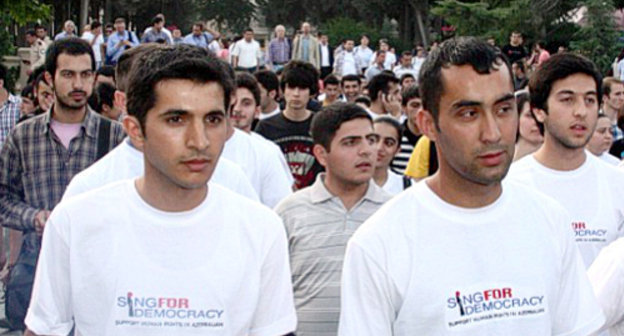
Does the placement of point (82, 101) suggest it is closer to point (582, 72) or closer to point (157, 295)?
point (582, 72)

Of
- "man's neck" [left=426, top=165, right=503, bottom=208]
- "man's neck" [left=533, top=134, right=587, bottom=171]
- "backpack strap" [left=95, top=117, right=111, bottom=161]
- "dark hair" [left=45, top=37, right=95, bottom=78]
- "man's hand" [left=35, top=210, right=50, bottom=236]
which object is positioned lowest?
"man's hand" [left=35, top=210, right=50, bottom=236]

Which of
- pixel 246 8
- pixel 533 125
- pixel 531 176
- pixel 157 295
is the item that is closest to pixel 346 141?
pixel 531 176

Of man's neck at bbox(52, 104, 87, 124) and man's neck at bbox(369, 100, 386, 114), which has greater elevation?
man's neck at bbox(52, 104, 87, 124)

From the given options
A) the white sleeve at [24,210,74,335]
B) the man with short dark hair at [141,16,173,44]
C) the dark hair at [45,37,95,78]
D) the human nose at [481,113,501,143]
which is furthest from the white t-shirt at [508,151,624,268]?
the man with short dark hair at [141,16,173,44]

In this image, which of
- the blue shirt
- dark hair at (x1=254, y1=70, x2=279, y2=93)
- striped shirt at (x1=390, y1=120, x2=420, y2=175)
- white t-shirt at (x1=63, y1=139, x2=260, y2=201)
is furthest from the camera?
the blue shirt

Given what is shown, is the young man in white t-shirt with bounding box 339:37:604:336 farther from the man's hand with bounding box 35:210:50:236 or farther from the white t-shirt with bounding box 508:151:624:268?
the man's hand with bounding box 35:210:50:236

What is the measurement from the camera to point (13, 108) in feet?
36.9

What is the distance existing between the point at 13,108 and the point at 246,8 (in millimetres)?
60200

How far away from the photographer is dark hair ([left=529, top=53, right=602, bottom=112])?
17.5 ft

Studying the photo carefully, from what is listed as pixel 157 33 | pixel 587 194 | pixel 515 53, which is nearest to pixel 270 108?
pixel 587 194

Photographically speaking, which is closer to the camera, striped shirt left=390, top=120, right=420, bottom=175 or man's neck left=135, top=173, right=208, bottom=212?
man's neck left=135, top=173, right=208, bottom=212

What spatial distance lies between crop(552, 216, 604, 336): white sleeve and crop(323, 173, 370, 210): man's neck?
7.06ft

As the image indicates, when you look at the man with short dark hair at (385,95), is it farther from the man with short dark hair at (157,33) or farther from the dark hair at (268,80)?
the man with short dark hair at (157,33)

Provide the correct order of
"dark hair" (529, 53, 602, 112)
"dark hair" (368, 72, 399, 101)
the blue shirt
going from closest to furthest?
"dark hair" (529, 53, 602, 112) < "dark hair" (368, 72, 399, 101) < the blue shirt
